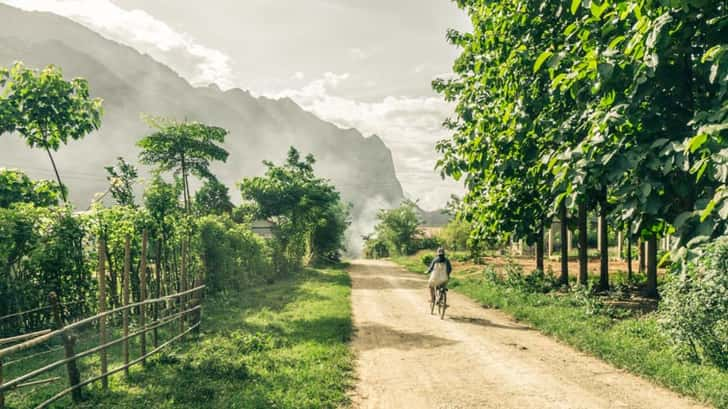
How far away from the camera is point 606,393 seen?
23.5 ft

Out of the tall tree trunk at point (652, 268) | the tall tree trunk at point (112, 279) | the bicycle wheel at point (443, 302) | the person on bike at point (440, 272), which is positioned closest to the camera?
the tall tree trunk at point (112, 279)

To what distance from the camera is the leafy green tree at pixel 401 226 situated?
62875 mm

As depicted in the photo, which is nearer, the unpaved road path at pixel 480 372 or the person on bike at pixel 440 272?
the unpaved road path at pixel 480 372

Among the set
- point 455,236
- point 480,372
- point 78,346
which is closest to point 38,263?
point 78,346

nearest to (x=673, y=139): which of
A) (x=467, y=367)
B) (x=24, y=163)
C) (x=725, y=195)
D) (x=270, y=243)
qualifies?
(x=725, y=195)

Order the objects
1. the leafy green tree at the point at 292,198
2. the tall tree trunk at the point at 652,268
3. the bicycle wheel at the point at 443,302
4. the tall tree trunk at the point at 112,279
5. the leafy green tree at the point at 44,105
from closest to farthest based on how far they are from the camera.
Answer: the leafy green tree at the point at 44,105, the tall tree trunk at the point at 112,279, the bicycle wheel at the point at 443,302, the tall tree trunk at the point at 652,268, the leafy green tree at the point at 292,198

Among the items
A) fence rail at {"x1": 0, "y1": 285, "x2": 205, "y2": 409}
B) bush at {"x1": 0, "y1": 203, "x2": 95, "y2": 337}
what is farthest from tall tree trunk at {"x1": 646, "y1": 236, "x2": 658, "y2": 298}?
bush at {"x1": 0, "y1": 203, "x2": 95, "y2": 337}

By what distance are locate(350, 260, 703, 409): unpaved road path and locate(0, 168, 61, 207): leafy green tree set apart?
29.5 ft

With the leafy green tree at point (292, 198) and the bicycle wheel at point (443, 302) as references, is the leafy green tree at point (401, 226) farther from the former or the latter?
the bicycle wheel at point (443, 302)

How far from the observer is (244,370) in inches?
326

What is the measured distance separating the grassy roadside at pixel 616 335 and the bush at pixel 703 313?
33 centimetres

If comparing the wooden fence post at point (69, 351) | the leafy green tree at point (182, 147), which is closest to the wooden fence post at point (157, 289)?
the wooden fence post at point (69, 351)

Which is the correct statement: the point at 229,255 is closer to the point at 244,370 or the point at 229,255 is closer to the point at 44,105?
the point at 44,105

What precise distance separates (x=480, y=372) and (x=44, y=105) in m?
11.4
